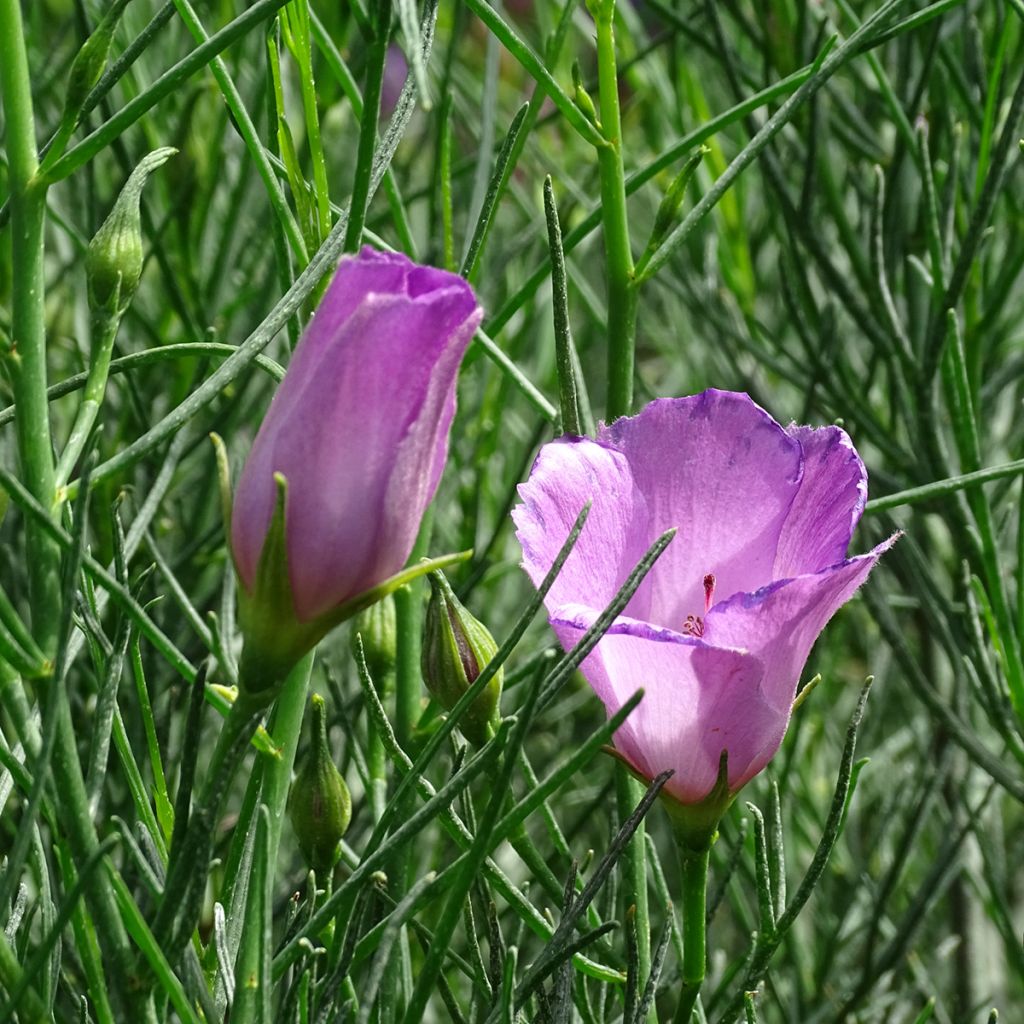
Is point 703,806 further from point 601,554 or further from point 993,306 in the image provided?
Result: point 993,306

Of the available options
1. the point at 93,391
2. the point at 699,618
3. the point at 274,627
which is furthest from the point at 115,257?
the point at 699,618

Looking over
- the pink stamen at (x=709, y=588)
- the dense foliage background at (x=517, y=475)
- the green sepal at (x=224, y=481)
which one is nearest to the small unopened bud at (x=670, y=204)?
the dense foliage background at (x=517, y=475)

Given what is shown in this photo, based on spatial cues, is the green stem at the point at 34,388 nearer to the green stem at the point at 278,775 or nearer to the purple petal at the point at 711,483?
the green stem at the point at 278,775

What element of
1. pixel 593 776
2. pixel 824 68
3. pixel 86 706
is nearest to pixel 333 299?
pixel 824 68

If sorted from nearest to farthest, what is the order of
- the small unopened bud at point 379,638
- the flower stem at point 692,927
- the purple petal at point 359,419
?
the purple petal at point 359,419
the flower stem at point 692,927
the small unopened bud at point 379,638

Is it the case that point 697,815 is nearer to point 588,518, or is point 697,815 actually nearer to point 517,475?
point 588,518

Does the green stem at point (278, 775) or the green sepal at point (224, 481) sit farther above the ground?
the green sepal at point (224, 481)

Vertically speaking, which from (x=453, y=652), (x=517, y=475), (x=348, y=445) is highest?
(x=348, y=445)
